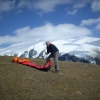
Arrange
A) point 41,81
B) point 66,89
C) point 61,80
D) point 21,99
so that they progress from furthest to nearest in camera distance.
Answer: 1. point 61,80
2. point 41,81
3. point 66,89
4. point 21,99

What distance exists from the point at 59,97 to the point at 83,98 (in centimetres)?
151

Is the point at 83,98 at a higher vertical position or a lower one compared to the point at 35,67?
lower

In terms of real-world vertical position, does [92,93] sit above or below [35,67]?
below

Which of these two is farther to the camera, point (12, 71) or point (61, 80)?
point (12, 71)

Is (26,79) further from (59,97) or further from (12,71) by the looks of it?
(59,97)

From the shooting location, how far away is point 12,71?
543 inches

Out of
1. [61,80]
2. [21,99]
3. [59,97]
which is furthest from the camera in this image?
[61,80]

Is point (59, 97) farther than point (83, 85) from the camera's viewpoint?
No

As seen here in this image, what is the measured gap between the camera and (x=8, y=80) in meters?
11.2

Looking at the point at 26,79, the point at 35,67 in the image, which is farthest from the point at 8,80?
the point at 35,67

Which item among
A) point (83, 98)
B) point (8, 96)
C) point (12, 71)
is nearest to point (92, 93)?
point (83, 98)

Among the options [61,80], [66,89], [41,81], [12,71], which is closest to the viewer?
[66,89]

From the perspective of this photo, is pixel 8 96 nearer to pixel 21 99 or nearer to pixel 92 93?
pixel 21 99

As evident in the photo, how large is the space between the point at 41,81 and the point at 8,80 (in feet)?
7.94
